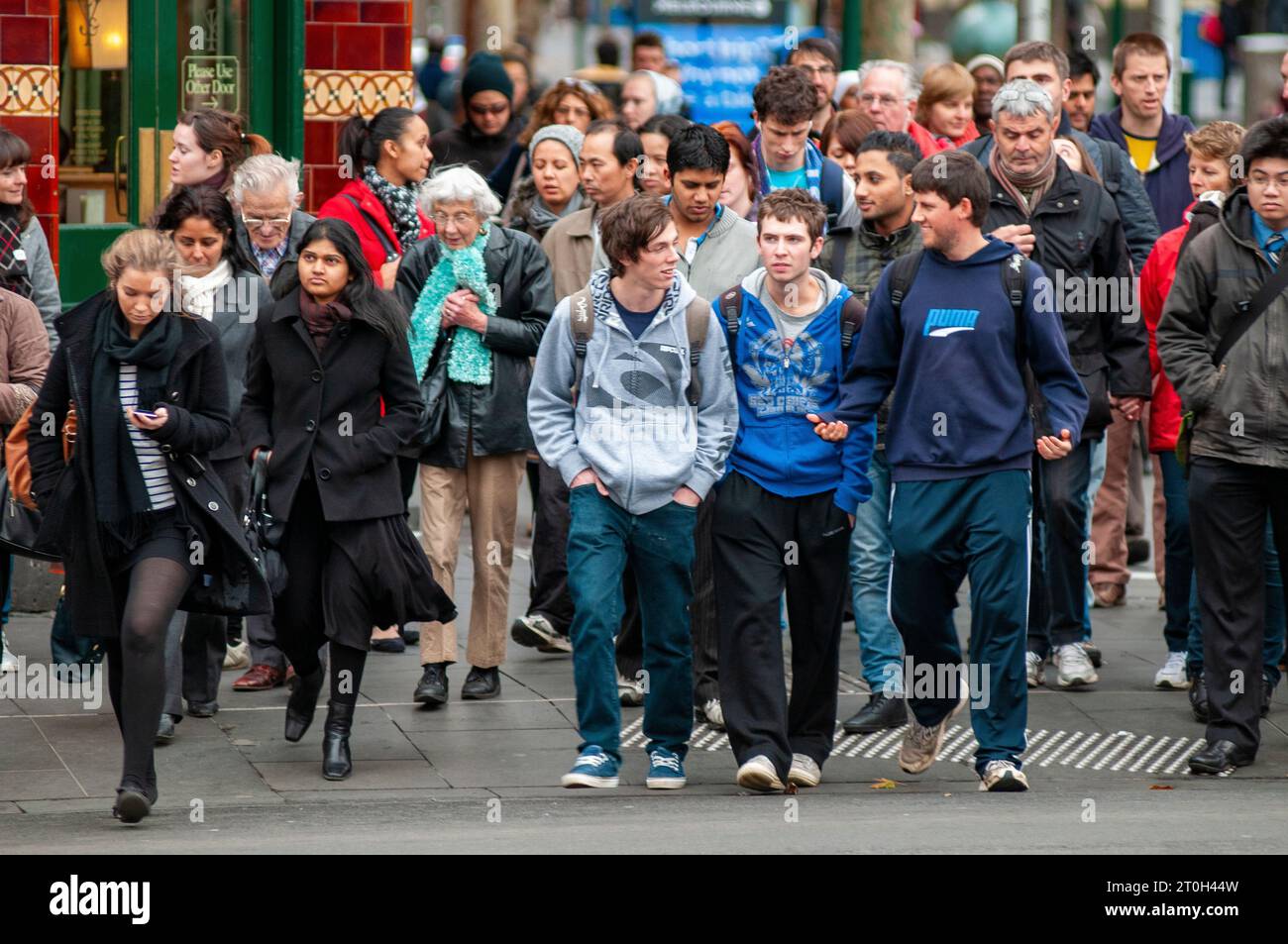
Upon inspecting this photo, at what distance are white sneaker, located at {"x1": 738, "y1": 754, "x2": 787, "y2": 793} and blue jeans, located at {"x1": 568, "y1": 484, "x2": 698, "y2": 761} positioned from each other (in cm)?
27

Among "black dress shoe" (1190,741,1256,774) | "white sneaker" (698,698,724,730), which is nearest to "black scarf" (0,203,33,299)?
"white sneaker" (698,698,724,730)

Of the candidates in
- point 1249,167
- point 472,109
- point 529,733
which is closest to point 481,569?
point 529,733

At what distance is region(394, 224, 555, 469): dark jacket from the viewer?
337 inches

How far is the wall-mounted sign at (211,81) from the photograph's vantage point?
11.8 meters

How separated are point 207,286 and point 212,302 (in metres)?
0.06

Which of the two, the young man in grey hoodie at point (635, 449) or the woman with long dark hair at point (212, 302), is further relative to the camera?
the woman with long dark hair at point (212, 302)

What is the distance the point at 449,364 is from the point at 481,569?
0.81 meters

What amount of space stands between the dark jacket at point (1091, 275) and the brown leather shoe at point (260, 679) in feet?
11.0

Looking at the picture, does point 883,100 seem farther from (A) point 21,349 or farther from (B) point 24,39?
(A) point 21,349

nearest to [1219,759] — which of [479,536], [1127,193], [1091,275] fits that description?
[1091,275]

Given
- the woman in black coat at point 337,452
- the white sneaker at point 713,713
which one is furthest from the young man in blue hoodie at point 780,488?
the woman in black coat at point 337,452

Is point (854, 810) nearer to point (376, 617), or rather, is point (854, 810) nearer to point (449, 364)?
point (376, 617)

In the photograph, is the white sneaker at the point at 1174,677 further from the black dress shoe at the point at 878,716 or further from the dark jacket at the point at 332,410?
the dark jacket at the point at 332,410

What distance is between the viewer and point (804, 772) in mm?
7504
